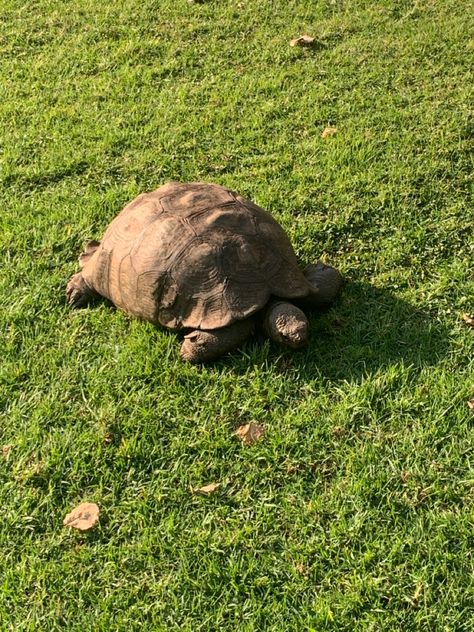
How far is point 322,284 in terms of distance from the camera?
421 centimetres

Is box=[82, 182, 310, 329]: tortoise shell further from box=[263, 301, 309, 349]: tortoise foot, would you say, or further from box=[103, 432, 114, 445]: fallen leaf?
box=[103, 432, 114, 445]: fallen leaf

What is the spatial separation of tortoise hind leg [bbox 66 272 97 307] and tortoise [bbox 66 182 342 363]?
237mm

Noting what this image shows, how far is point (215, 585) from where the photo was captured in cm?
301

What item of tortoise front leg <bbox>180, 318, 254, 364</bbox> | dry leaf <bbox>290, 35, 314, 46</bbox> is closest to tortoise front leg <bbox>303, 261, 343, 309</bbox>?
tortoise front leg <bbox>180, 318, 254, 364</bbox>

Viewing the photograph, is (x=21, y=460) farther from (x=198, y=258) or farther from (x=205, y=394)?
(x=198, y=258)

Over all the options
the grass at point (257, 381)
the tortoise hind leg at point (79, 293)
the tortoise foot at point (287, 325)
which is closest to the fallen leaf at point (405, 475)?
the grass at point (257, 381)

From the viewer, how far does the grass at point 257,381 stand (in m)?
3.02

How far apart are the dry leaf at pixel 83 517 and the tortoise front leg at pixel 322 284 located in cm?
178

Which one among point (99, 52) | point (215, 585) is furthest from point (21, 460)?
point (99, 52)

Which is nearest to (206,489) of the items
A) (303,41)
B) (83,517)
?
(83,517)

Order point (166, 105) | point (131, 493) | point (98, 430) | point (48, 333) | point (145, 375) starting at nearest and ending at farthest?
point (131, 493) → point (98, 430) → point (145, 375) → point (48, 333) → point (166, 105)

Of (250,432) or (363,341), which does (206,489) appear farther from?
(363,341)

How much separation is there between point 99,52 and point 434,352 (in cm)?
540

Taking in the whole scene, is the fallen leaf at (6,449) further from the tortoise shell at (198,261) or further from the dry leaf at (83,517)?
the tortoise shell at (198,261)
